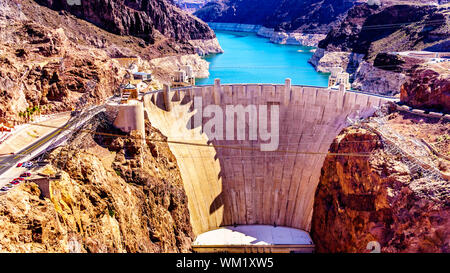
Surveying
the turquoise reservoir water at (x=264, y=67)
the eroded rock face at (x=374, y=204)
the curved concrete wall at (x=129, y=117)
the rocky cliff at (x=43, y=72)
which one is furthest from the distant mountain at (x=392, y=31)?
the curved concrete wall at (x=129, y=117)

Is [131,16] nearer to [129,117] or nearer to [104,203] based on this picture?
[129,117]

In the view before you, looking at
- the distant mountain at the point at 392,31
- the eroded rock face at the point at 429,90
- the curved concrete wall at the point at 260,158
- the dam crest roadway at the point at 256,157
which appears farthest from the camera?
the distant mountain at the point at 392,31

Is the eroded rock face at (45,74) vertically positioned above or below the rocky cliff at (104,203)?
above

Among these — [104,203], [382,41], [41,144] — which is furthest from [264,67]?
[104,203]

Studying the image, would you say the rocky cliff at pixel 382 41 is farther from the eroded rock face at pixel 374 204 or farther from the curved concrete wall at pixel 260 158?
the eroded rock face at pixel 374 204

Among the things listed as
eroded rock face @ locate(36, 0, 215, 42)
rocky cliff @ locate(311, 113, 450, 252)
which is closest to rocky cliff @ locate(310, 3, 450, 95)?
rocky cliff @ locate(311, 113, 450, 252)

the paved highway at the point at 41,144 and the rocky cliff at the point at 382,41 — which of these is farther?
the rocky cliff at the point at 382,41

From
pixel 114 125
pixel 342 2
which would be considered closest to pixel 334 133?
pixel 114 125
